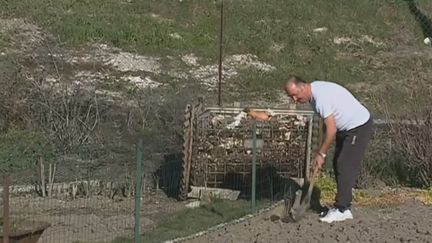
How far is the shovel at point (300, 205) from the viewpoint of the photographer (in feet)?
30.8

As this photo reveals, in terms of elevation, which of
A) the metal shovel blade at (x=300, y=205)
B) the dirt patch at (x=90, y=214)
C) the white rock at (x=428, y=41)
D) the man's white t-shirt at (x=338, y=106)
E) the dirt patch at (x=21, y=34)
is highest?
the white rock at (x=428, y=41)

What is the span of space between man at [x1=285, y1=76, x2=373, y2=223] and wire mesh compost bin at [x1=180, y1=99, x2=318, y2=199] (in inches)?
80.3

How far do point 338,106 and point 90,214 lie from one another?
3.20m

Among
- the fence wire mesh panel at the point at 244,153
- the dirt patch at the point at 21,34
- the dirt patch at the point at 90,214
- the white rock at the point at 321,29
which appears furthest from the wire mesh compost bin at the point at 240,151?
the white rock at the point at 321,29

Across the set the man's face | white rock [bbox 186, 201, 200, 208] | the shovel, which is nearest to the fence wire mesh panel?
white rock [bbox 186, 201, 200, 208]

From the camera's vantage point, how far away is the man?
886 centimetres

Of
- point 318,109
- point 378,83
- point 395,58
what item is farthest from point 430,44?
point 318,109

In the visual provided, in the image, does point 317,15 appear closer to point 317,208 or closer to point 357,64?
point 357,64

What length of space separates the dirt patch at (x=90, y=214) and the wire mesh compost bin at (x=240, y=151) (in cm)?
51

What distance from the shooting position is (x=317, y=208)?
10008 mm

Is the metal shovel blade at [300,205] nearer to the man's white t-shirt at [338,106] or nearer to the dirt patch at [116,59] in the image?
the man's white t-shirt at [338,106]

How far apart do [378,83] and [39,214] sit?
11.4 meters

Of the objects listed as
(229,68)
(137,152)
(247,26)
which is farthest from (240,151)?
(247,26)

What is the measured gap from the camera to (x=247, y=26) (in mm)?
23062
